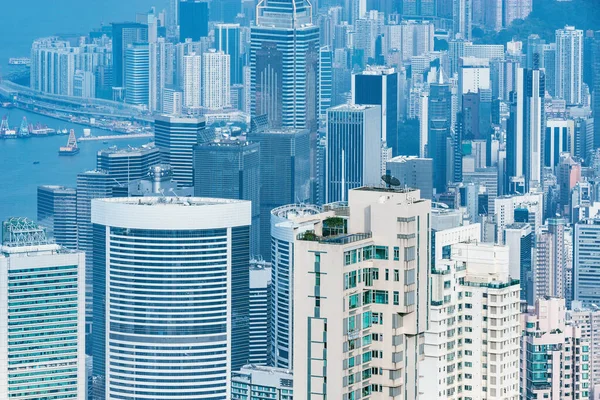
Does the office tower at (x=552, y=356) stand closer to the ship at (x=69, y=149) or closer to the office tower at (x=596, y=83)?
the ship at (x=69, y=149)

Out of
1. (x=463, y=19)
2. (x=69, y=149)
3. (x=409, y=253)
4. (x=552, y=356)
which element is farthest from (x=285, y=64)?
(x=409, y=253)

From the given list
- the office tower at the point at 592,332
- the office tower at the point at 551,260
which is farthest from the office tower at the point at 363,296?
the office tower at the point at 551,260

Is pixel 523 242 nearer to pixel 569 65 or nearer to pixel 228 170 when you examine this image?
pixel 228 170

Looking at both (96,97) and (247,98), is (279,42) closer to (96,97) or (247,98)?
(247,98)

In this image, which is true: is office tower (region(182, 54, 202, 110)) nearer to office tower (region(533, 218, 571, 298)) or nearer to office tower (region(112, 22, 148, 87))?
office tower (region(112, 22, 148, 87))

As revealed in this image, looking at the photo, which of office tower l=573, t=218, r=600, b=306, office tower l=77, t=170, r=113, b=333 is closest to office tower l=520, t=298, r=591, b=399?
office tower l=573, t=218, r=600, b=306

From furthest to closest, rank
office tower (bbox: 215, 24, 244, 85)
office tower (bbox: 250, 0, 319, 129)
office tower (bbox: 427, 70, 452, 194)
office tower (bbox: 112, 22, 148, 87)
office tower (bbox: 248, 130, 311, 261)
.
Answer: office tower (bbox: 215, 24, 244, 85), office tower (bbox: 112, 22, 148, 87), office tower (bbox: 250, 0, 319, 129), office tower (bbox: 427, 70, 452, 194), office tower (bbox: 248, 130, 311, 261)

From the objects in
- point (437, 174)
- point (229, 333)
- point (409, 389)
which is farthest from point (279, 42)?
point (409, 389)
